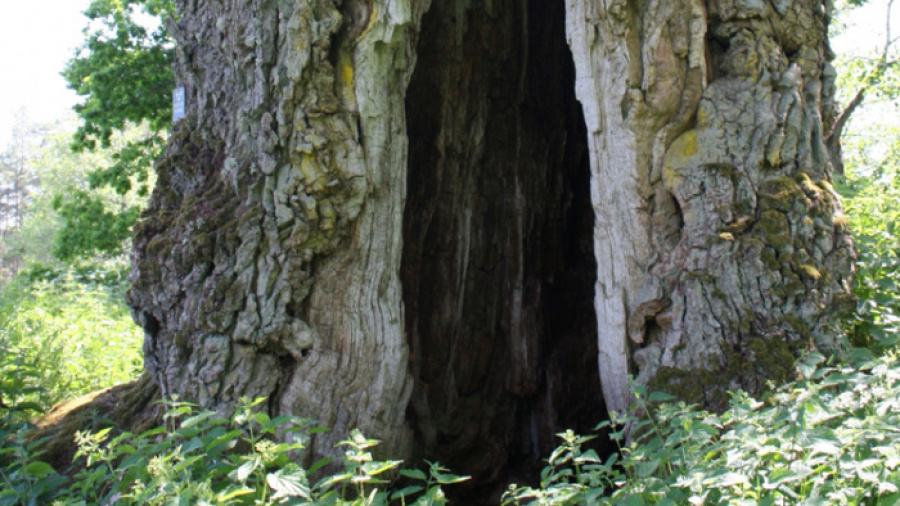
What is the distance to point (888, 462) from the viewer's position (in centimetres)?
175

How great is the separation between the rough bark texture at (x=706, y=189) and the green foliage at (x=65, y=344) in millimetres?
2934

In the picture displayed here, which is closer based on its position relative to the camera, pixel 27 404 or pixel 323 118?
pixel 323 118

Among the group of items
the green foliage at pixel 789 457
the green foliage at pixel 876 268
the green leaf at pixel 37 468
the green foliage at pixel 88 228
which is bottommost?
the green leaf at pixel 37 468

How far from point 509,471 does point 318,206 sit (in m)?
2.18

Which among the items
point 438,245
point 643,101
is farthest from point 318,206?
point 643,101

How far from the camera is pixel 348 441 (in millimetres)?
2184

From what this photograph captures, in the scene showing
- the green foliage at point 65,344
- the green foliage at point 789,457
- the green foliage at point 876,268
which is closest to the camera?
the green foliage at point 789,457

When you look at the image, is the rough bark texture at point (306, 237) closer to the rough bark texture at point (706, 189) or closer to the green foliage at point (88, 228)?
the rough bark texture at point (706, 189)

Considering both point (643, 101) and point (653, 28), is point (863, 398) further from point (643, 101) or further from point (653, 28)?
point (653, 28)

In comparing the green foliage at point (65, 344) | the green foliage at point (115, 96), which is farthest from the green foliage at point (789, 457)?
the green foliage at point (115, 96)

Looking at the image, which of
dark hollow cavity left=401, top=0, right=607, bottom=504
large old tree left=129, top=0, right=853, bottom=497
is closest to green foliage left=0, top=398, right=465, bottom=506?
large old tree left=129, top=0, right=853, bottom=497

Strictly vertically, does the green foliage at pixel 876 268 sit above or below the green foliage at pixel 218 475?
above

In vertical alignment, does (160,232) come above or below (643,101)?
below

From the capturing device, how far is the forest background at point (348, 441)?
1.92 meters
